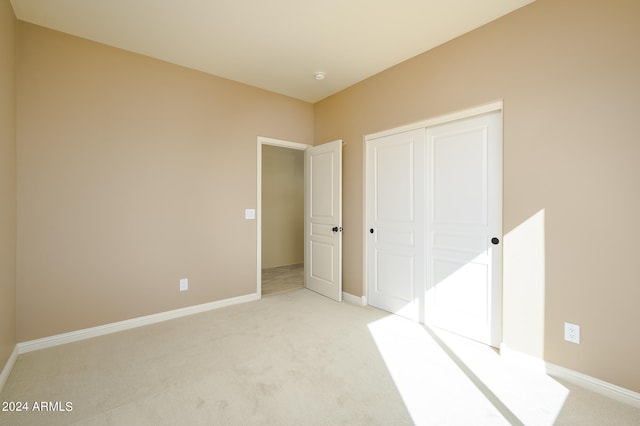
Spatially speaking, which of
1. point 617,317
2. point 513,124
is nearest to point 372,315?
point 617,317

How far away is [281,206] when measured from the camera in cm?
624

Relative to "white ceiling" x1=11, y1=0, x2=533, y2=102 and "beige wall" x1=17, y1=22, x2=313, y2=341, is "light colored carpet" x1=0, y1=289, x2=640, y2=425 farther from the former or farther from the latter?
"white ceiling" x1=11, y1=0, x2=533, y2=102

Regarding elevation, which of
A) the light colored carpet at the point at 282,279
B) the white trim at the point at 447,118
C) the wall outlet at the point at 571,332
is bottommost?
the light colored carpet at the point at 282,279

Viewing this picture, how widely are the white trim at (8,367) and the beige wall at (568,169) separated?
375cm

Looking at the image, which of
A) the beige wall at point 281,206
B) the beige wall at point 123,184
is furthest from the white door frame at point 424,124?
the beige wall at point 281,206

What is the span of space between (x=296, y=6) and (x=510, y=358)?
131 inches

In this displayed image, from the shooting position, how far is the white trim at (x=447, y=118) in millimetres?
2465

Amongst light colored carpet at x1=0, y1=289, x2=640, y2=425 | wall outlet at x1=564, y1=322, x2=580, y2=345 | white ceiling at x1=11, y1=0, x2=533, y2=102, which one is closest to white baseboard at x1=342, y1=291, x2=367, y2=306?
light colored carpet at x1=0, y1=289, x2=640, y2=425

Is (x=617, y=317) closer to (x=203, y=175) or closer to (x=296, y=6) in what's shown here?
(x=296, y=6)

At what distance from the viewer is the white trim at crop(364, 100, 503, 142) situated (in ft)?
8.09

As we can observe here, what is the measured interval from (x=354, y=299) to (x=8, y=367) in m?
3.19

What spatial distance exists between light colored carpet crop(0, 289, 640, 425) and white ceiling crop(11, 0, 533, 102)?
9.26 ft

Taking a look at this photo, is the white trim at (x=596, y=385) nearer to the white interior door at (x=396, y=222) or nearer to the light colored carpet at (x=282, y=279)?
the white interior door at (x=396, y=222)

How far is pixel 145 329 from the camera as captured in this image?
2.89m
